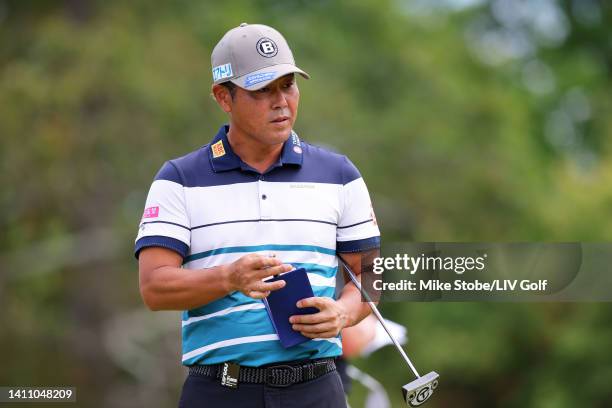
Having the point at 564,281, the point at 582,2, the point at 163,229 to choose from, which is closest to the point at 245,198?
the point at 163,229

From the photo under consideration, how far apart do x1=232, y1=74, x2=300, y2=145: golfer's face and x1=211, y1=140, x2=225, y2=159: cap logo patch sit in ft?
0.44

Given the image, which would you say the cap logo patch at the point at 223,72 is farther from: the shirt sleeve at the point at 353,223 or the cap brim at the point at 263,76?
the shirt sleeve at the point at 353,223

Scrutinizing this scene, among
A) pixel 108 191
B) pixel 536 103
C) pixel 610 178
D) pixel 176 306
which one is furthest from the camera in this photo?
pixel 536 103

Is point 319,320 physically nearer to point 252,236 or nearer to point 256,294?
point 256,294

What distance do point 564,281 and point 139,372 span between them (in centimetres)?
1368

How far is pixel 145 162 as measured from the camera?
672 inches

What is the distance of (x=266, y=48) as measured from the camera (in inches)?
157

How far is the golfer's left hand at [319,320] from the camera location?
148 inches

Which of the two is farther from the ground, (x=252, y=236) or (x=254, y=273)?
(x=252, y=236)

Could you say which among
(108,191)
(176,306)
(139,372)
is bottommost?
(139,372)

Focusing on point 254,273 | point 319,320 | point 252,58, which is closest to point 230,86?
point 252,58

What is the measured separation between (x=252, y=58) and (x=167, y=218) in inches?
25.3

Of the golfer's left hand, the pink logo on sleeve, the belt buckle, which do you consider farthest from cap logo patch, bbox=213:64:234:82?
the belt buckle

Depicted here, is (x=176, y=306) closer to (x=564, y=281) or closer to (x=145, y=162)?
(x=564, y=281)
